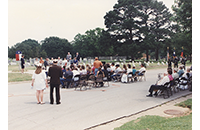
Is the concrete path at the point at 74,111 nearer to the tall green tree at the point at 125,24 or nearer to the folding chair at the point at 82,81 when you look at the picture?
the folding chair at the point at 82,81

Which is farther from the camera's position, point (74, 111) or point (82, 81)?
point (82, 81)

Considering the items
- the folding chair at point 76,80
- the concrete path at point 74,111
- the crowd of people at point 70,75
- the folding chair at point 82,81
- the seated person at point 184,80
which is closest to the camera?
the concrete path at point 74,111

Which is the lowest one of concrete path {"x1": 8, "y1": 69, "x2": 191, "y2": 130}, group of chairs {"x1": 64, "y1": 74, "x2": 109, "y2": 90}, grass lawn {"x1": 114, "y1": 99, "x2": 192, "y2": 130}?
concrete path {"x1": 8, "y1": 69, "x2": 191, "y2": 130}

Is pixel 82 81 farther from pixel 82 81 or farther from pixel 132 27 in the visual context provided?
pixel 132 27

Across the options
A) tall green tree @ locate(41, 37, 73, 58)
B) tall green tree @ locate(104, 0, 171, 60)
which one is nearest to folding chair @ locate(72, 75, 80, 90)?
tall green tree @ locate(104, 0, 171, 60)

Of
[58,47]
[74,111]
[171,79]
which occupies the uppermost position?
[58,47]

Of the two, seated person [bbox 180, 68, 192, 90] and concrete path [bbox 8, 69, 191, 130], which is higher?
seated person [bbox 180, 68, 192, 90]

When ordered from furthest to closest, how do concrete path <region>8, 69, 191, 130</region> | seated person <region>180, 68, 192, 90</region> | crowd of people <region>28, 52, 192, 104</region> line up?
1. seated person <region>180, 68, 192, 90</region>
2. crowd of people <region>28, 52, 192, 104</region>
3. concrete path <region>8, 69, 191, 130</region>

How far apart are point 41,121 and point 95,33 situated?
75151 mm

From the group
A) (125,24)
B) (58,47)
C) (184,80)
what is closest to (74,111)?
(184,80)

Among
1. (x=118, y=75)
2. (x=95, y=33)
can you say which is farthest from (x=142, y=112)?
(x=95, y=33)

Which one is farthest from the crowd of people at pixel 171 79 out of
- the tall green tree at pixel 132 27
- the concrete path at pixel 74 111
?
the tall green tree at pixel 132 27

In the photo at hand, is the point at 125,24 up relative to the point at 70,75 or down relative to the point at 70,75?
up

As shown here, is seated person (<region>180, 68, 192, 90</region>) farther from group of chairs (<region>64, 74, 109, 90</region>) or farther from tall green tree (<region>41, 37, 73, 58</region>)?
tall green tree (<region>41, 37, 73, 58</region>)
